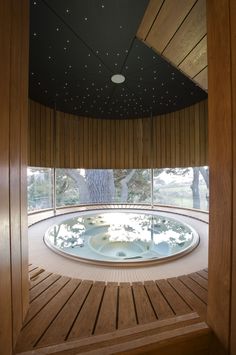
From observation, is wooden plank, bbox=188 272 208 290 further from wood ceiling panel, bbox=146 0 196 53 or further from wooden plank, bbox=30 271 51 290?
wood ceiling panel, bbox=146 0 196 53

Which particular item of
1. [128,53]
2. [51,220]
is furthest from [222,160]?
[51,220]

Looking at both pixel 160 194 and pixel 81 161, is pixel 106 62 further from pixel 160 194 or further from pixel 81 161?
pixel 160 194

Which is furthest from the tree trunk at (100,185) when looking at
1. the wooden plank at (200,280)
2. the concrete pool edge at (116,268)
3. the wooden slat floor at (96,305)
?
the wooden plank at (200,280)

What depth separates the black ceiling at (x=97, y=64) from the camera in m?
2.38

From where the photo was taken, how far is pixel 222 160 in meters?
1.00

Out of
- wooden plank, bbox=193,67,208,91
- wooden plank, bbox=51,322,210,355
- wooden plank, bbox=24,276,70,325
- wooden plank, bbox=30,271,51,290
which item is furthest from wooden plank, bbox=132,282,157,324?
wooden plank, bbox=193,67,208,91

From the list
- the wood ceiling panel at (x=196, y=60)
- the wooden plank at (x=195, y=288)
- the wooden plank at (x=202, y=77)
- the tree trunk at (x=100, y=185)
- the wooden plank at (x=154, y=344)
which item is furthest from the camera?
the tree trunk at (x=100, y=185)

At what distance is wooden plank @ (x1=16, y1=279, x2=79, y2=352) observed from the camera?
1.03 metres

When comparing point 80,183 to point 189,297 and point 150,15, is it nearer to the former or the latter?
point 150,15

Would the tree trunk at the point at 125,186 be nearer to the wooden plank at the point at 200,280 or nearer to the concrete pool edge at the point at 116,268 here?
the concrete pool edge at the point at 116,268

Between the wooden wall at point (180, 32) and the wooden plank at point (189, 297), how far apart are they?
82.6 inches

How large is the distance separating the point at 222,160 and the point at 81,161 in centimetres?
577

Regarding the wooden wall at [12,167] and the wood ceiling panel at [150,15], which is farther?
the wood ceiling panel at [150,15]

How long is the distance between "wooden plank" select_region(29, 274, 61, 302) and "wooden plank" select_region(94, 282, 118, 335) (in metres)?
0.53
